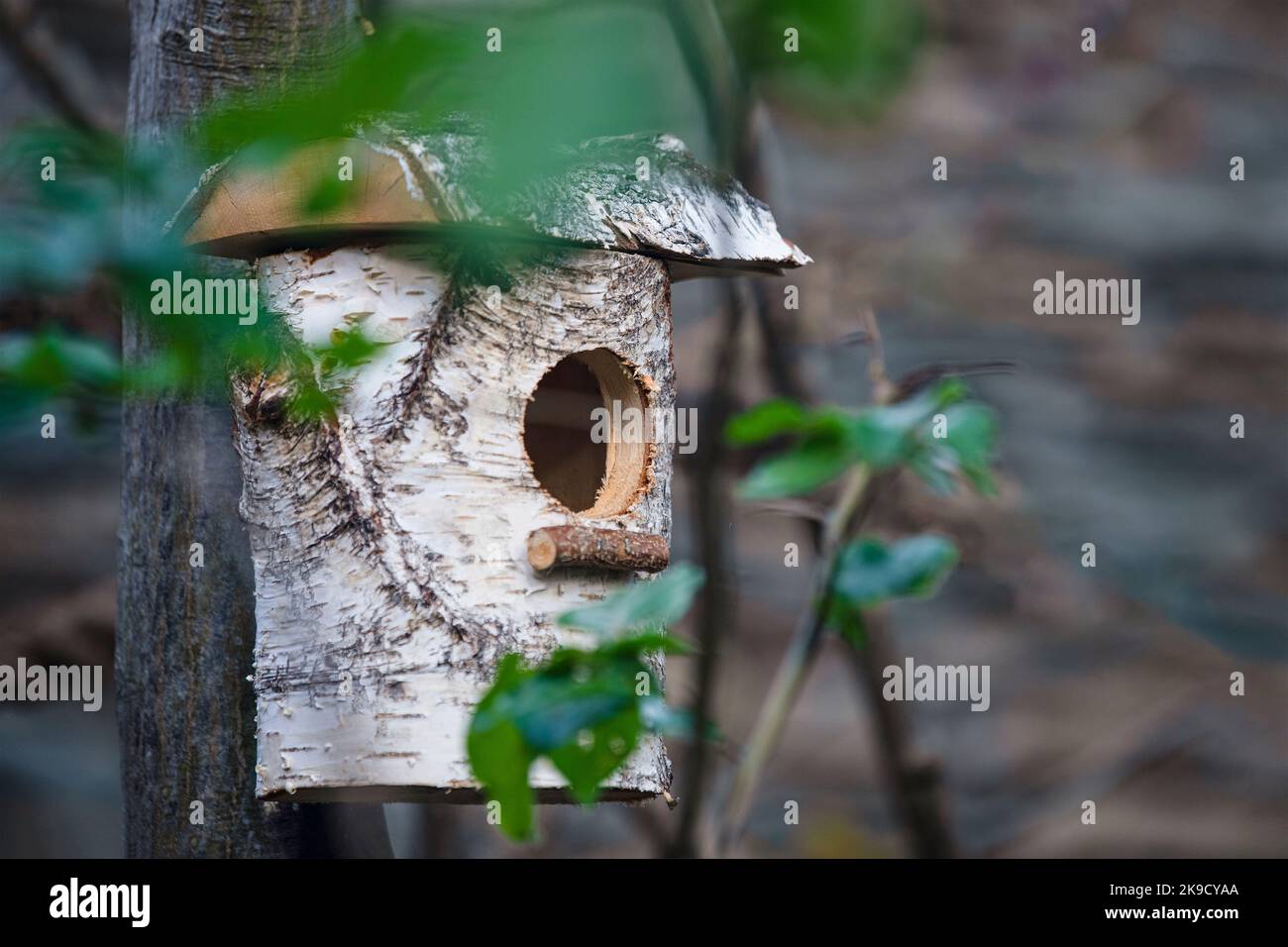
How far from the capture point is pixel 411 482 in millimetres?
1519

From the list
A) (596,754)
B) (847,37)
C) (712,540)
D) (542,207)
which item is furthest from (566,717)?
(712,540)

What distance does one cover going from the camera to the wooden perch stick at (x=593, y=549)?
4.95 feet

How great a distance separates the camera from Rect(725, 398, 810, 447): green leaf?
695 millimetres

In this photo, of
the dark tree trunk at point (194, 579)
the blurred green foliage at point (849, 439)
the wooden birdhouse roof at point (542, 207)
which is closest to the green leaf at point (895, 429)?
the blurred green foliage at point (849, 439)

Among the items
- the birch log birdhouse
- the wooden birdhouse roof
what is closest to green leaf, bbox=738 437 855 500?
the wooden birdhouse roof

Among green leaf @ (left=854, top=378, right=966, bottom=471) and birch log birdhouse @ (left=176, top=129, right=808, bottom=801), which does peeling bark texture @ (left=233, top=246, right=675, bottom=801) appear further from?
green leaf @ (left=854, top=378, right=966, bottom=471)

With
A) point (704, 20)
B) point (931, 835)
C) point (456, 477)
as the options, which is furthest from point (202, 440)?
point (931, 835)

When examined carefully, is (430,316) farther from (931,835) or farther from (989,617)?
(989,617)

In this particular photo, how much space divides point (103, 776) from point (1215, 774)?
3.16 m

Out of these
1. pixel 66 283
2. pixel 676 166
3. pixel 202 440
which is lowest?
pixel 66 283

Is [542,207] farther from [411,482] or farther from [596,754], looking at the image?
[596,754]

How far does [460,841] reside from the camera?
304 centimetres

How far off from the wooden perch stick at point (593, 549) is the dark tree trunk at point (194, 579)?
60 centimetres

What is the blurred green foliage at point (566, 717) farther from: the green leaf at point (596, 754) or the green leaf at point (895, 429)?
the green leaf at point (895, 429)
